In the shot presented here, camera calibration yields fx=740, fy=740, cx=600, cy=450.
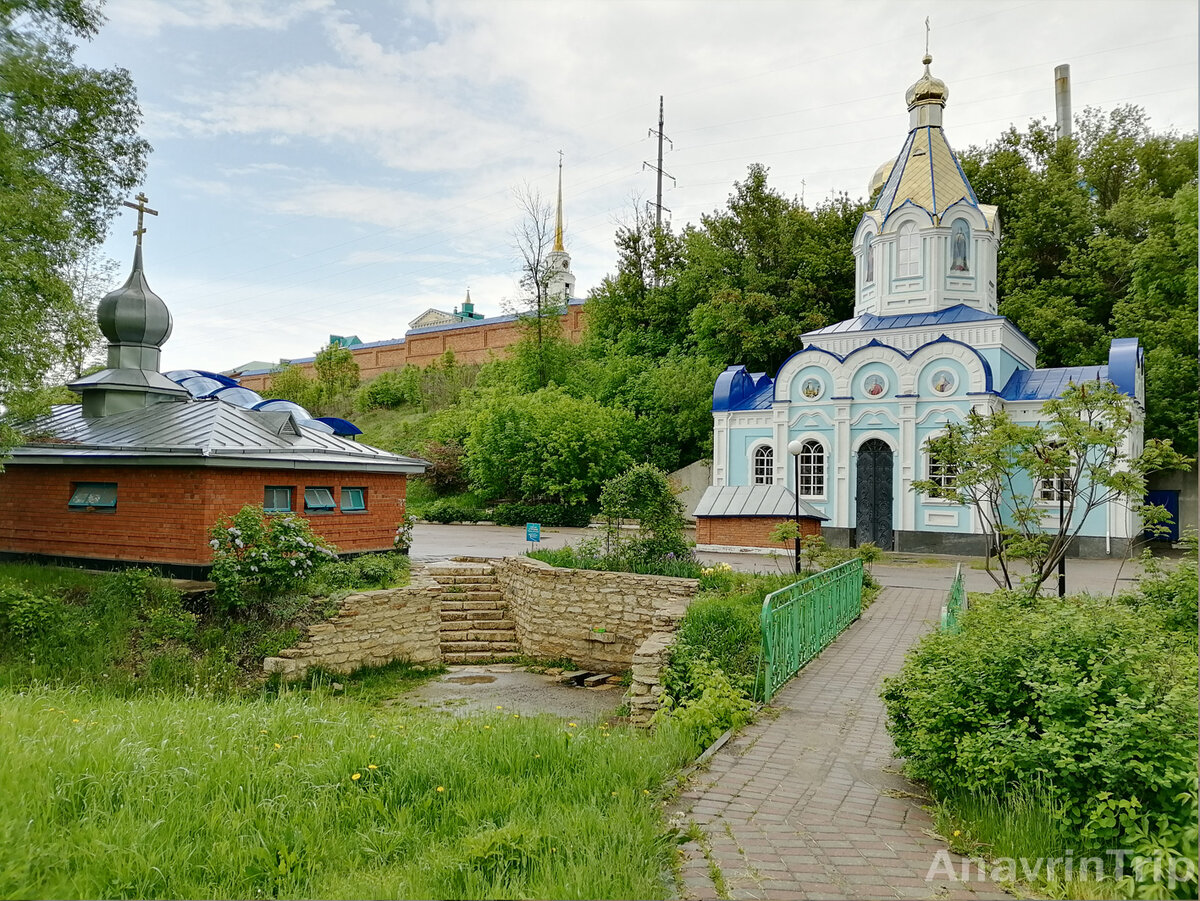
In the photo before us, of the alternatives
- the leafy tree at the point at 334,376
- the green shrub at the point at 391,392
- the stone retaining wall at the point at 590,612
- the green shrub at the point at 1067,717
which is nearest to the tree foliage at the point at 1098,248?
the stone retaining wall at the point at 590,612

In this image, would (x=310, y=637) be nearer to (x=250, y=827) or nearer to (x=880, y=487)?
(x=250, y=827)

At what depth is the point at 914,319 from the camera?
75.5ft

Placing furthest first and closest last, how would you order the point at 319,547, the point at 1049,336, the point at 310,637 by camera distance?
the point at 1049,336 < the point at 319,547 < the point at 310,637

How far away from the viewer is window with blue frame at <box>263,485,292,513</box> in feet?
41.1

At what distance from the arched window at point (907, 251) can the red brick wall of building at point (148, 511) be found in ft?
59.6

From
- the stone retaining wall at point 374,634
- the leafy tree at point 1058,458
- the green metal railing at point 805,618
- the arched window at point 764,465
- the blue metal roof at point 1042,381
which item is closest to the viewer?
the green metal railing at point 805,618

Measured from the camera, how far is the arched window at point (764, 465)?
23.8 m

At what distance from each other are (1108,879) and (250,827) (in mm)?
4290

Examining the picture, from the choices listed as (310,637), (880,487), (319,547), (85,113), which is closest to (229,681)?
(310,637)

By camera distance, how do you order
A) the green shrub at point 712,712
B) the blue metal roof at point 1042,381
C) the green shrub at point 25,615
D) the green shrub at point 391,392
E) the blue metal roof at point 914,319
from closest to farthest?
the green shrub at point 712,712 → the green shrub at point 25,615 → the blue metal roof at point 1042,381 → the blue metal roof at point 914,319 → the green shrub at point 391,392

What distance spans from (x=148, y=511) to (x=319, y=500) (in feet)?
8.74

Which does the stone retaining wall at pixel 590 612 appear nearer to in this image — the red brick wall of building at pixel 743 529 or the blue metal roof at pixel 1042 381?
the red brick wall of building at pixel 743 529

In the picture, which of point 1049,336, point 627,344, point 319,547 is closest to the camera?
point 319,547

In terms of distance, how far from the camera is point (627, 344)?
116ft
